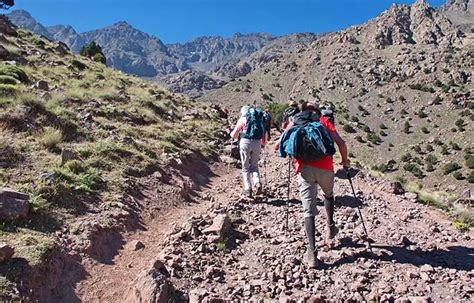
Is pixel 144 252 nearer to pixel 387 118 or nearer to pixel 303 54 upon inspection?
pixel 387 118

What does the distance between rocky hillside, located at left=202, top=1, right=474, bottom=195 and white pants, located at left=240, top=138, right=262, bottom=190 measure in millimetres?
31762

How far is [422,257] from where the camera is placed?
21.6 feet

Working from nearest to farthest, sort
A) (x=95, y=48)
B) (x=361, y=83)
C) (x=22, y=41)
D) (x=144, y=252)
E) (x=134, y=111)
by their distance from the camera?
1. (x=144, y=252)
2. (x=134, y=111)
3. (x=22, y=41)
4. (x=95, y=48)
5. (x=361, y=83)

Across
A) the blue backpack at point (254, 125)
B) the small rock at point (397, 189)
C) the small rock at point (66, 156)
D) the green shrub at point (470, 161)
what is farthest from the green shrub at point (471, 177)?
the small rock at point (66, 156)

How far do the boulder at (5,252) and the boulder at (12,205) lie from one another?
1.03m

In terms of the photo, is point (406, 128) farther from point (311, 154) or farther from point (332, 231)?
point (311, 154)

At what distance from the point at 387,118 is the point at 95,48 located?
55.0m

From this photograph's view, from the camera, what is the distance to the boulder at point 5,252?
5.46m

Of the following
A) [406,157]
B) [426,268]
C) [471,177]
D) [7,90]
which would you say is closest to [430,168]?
[406,157]

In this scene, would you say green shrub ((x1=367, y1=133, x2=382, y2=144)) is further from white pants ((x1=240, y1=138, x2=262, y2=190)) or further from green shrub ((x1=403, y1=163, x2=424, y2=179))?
white pants ((x1=240, y1=138, x2=262, y2=190))

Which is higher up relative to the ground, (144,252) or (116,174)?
(116,174)

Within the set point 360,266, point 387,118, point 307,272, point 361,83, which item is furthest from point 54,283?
point 361,83

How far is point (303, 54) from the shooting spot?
414ft

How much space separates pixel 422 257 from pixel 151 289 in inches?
159
